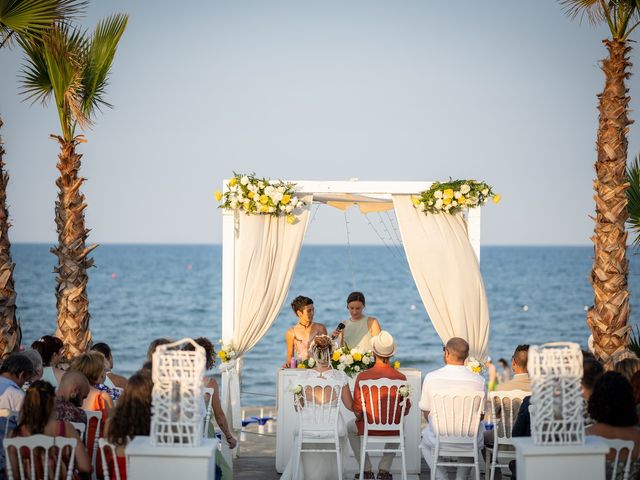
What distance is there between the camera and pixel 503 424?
7035 mm

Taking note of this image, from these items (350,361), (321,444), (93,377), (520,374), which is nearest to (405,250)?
(350,361)

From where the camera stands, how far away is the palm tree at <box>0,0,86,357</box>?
8523mm

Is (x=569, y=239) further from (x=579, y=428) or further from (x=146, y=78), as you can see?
(x=579, y=428)

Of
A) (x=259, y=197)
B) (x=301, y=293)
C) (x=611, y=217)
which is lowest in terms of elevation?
(x=301, y=293)

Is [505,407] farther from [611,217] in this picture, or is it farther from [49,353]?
[49,353]

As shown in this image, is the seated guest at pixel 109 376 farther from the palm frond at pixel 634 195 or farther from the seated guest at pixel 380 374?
the palm frond at pixel 634 195

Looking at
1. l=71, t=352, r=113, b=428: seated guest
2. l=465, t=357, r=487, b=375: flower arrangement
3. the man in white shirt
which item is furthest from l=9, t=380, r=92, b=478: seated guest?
l=465, t=357, r=487, b=375: flower arrangement

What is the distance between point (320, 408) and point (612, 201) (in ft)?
12.0

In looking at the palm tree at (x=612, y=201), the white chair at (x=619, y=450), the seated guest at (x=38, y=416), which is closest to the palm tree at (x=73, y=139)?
the seated guest at (x=38, y=416)

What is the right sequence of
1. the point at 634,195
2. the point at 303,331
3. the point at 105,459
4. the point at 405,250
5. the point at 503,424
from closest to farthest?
the point at 105,459 → the point at 503,424 → the point at 405,250 → the point at 303,331 → the point at 634,195

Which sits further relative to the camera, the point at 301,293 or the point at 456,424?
the point at 301,293

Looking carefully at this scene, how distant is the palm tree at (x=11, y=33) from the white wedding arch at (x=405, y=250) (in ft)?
6.28

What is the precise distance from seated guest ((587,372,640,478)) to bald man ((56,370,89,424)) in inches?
122

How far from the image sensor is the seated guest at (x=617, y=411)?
18.2ft
